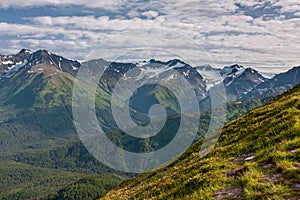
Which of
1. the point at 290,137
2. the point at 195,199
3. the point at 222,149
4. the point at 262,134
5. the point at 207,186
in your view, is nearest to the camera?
the point at 195,199

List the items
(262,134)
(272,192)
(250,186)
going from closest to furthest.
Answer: (272,192), (250,186), (262,134)

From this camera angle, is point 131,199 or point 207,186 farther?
point 131,199

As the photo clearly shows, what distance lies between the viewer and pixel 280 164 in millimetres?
16516

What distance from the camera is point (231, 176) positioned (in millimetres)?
17500

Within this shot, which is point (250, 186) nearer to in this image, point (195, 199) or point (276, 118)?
point (195, 199)

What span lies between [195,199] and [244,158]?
272 inches

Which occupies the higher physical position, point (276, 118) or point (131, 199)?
point (276, 118)

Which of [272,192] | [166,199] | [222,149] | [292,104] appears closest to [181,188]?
[166,199]

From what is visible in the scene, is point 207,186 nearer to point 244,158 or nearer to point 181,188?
point 181,188

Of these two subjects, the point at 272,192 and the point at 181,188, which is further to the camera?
the point at 181,188

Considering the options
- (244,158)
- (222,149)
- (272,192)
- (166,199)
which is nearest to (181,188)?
(166,199)

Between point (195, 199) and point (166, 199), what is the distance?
11.7ft

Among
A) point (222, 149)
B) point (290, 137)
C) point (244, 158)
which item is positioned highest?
point (290, 137)

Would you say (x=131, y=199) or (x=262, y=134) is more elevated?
(x=262, y=134)
